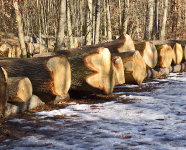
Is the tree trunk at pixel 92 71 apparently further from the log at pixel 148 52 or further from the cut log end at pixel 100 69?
the log at pixel 148 52

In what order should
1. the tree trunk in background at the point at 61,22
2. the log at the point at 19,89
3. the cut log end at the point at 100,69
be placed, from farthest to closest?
the tree trunk in background at the point at 61,22 < the cut log end at the point at 100,69 < the log at the point at 19,89

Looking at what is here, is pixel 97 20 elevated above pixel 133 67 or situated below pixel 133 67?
above

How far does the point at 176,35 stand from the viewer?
77.6 feet

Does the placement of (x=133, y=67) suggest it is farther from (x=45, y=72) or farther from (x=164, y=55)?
(x=164, y=55)

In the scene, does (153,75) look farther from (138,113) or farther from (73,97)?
(138,113)

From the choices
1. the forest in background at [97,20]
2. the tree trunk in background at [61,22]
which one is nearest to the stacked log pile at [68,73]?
the tree trunk in background at [61,22]

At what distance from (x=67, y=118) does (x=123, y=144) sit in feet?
5.39

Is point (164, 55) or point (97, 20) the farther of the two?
point (97, 20)

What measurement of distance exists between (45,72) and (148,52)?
4826mm

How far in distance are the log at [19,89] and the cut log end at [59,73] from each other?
56 cm

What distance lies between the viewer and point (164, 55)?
1045 centimetres

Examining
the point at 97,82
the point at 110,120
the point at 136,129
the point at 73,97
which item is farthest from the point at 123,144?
the point at 73,97

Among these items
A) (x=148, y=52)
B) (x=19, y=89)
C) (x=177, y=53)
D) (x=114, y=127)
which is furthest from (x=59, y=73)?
(x=177, y=53)

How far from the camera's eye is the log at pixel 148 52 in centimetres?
919
